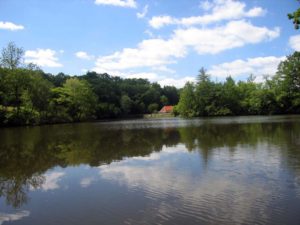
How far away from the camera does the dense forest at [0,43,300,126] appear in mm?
59031

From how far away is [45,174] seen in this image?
42.3ft

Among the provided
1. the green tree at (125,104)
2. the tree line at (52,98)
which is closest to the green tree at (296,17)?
the tree line at (52,98)

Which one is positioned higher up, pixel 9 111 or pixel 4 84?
pixel 4 84

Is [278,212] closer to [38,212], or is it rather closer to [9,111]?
[38,212]

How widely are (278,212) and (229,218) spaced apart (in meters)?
1.24

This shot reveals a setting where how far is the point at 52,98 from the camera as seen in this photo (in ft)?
259

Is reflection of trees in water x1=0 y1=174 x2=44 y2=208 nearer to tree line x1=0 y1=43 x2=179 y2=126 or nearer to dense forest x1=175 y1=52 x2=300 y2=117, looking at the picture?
tree line x1=0 y1=43 x2=179 y2=126

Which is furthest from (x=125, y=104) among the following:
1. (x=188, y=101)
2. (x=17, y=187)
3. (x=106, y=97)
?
(x=17, y=187)

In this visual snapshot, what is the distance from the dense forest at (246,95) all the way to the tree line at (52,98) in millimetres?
29199

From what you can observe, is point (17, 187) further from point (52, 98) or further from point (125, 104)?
point (125, 104)

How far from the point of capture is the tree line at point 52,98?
191ft

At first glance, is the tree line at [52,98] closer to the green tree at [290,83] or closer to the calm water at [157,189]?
the calm water at [157,189]

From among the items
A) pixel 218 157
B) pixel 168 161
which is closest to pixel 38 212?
pixel 168 161

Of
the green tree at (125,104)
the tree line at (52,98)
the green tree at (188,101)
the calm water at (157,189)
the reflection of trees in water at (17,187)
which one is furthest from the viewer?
the green tree at (125,104)
